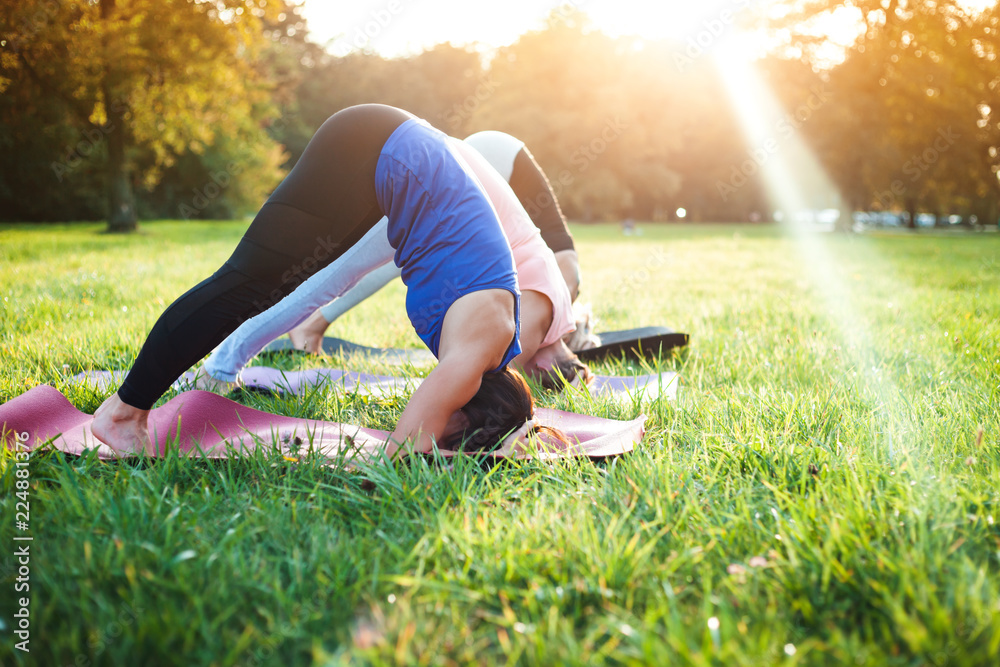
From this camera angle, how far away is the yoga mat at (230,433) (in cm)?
196

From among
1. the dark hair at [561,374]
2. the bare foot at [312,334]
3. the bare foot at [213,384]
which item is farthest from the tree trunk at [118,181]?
the dark hair at [561,374]

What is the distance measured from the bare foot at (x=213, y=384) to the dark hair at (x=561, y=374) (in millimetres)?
1415

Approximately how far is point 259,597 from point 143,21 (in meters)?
15.2

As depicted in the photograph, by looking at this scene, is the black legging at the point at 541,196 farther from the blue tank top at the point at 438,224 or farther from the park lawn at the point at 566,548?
the blue tank top at the point at 438,224

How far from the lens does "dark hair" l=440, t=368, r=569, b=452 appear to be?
194 centimetres

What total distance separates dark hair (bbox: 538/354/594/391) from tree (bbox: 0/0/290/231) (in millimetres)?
12694

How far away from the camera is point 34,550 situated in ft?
4.64

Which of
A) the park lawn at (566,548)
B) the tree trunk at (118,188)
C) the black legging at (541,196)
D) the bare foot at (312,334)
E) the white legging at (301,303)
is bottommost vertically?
the park lawn at (566,548)

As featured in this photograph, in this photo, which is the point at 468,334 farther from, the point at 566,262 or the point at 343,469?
the point at 566,262

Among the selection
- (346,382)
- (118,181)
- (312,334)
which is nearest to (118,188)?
(118,181)

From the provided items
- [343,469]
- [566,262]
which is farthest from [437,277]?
[566,262]

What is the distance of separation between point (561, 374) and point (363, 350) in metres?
1.49

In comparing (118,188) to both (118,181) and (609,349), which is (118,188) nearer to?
(118,181)

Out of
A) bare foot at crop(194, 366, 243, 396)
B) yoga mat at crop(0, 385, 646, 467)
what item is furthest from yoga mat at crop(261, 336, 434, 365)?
yoga mat at crop(0, 385, 646, 467)
